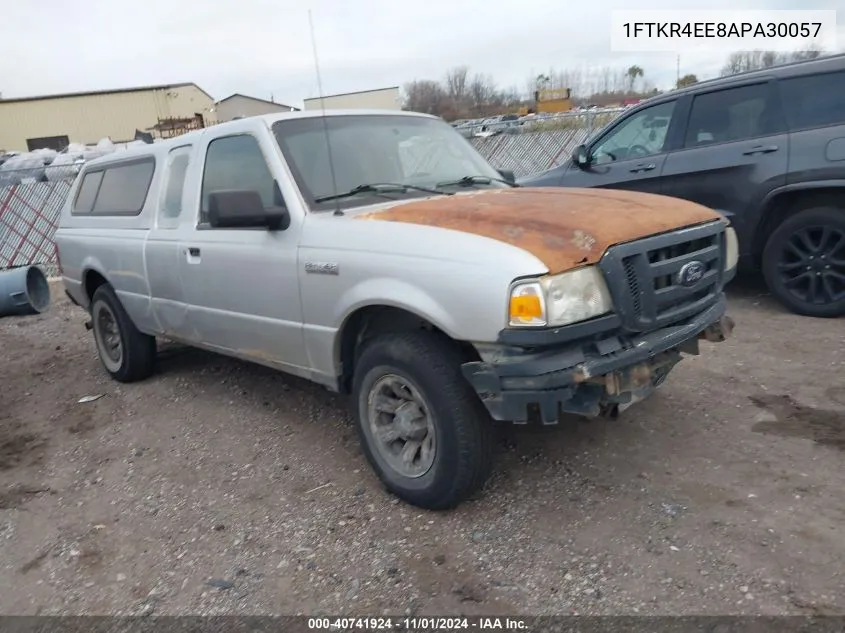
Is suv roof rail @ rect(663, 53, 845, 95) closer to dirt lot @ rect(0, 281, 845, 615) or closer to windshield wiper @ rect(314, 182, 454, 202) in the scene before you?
dirt lot @ rect(0, 281, 845, 615)

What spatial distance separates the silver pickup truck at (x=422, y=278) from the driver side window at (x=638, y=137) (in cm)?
280

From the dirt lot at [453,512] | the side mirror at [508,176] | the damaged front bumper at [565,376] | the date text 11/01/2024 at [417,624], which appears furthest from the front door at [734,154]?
the date text 11/01/2024 at [417,624]

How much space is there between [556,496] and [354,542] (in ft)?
3.27

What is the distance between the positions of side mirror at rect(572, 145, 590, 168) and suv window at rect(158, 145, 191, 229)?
12.4 feet

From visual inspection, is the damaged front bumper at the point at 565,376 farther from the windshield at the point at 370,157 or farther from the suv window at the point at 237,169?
the suv window at the point at 237,169

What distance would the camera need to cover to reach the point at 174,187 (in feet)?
15.4

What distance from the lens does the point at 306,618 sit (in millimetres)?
2637

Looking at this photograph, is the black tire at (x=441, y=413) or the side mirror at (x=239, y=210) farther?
the side mirror at (x=239, y=210)

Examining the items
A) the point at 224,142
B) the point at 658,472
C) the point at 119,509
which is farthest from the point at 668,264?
the point at 119,509

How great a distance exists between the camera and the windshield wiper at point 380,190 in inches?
145

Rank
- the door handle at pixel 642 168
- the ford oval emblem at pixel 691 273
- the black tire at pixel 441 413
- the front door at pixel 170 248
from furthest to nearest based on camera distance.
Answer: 1. the door handle at pixel 642 168
2. the front door at pixel 170 248
3. the ford oval emblem at pixel 691 273
4. the black tire at pixel 441 413

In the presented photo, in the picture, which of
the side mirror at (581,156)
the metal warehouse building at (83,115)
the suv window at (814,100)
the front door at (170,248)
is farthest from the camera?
the metal warehouse building at (83,115)

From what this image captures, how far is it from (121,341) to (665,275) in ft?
14.2

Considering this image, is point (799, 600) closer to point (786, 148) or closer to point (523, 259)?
point (523, 259)
